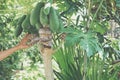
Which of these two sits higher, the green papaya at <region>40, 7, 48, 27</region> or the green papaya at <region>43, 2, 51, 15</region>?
the green papaya at <region>43, 2, 51, 15</region>

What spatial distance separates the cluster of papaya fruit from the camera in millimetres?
1481

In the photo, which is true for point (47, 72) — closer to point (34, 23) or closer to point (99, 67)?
point (34, 23)

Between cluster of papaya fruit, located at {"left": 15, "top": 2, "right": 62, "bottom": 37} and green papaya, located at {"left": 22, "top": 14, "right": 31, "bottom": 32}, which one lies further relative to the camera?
green papaya, located at {"left": 22, "top": 14, "right": 31, "bottom": 32}

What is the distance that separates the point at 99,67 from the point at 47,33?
60 centimetres

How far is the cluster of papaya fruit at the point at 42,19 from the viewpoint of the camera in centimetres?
148

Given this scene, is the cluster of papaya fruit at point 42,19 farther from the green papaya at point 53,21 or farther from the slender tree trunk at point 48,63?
the slender tree trunk at point 48,63

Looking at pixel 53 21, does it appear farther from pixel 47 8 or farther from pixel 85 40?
pixel 85 40

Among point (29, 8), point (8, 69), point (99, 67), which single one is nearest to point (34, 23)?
point (29, 8)

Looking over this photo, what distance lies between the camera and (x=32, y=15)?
5.00 ft

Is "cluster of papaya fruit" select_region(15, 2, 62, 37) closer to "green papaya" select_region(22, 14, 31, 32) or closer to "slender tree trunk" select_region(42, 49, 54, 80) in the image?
"green papaya" select_region(22, 14, 31, 32)

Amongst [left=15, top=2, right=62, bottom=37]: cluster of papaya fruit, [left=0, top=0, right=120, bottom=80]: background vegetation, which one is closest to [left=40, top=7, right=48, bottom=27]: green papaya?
[left=15, top=2, right=62, bottom=37]: cluster of papaya fruit

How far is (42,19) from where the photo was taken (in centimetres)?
148

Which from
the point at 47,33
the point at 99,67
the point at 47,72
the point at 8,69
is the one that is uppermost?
the point at 47,33

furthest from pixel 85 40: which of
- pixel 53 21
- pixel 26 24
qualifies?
pixel 26 24
